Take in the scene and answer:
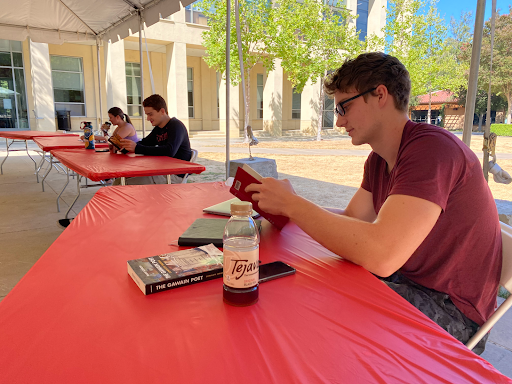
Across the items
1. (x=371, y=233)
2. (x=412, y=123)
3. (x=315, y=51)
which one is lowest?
(x=371, y=233)

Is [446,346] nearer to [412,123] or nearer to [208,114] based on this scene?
[412,123]

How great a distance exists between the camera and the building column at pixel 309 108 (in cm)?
2169

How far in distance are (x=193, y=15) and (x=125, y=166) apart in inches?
693

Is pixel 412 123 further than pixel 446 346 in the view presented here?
Yes

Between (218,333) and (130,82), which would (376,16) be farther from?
(218,333)

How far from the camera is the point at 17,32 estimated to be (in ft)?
25.8

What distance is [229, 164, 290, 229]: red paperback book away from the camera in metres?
1.37

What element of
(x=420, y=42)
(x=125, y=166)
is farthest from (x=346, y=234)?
(x=420, y=42)

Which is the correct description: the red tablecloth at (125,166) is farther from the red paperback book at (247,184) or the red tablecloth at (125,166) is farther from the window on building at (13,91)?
the window on building at (13,91)

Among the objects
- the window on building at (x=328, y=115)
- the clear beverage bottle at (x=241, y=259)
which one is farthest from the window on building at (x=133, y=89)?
the clear beverage bottle at (x=241, y=259)

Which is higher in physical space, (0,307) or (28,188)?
(0,307)

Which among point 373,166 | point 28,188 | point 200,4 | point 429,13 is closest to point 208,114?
point 200,4

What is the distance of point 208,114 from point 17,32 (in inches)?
524

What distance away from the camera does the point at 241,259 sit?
0.82m
